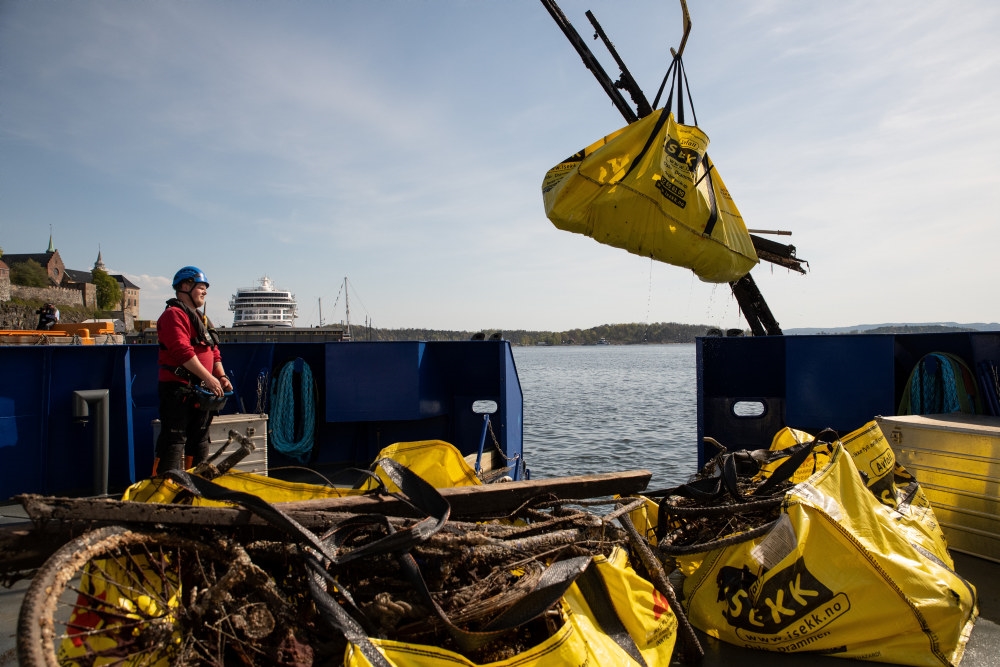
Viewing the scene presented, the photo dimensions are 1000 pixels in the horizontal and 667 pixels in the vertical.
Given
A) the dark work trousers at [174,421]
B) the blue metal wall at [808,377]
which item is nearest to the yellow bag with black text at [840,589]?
the blue metal wall at [808,377]

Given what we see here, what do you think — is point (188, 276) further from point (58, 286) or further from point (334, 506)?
point (58, 286)

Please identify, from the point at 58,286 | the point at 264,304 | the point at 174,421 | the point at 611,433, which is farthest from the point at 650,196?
the point at 58,286

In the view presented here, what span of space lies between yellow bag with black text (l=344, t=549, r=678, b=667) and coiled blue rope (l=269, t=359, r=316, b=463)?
13.6 feet

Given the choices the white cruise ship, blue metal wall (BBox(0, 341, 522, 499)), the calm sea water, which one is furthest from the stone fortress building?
blue metal wall (BBox(0, 341, 522, 499))

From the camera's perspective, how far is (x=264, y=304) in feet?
155

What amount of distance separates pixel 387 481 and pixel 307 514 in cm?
95

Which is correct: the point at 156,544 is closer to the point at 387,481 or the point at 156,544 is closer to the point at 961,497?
the point at 387,481

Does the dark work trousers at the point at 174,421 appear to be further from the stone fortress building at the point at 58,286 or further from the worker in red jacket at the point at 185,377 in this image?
the stone fortress building at the point at 58,286

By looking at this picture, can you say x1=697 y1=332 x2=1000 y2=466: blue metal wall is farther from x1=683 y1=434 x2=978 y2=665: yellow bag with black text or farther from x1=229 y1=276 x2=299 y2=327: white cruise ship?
x1=229 y1=276 x2=299 y2=327: white cruise ship

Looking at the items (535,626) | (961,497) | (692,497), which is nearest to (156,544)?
(535,626)

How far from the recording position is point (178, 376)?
162 inches

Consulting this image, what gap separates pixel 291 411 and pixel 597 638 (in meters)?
4.60

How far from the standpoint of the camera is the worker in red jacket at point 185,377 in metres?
4.05

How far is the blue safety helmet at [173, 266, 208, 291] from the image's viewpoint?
4237 millimetres
